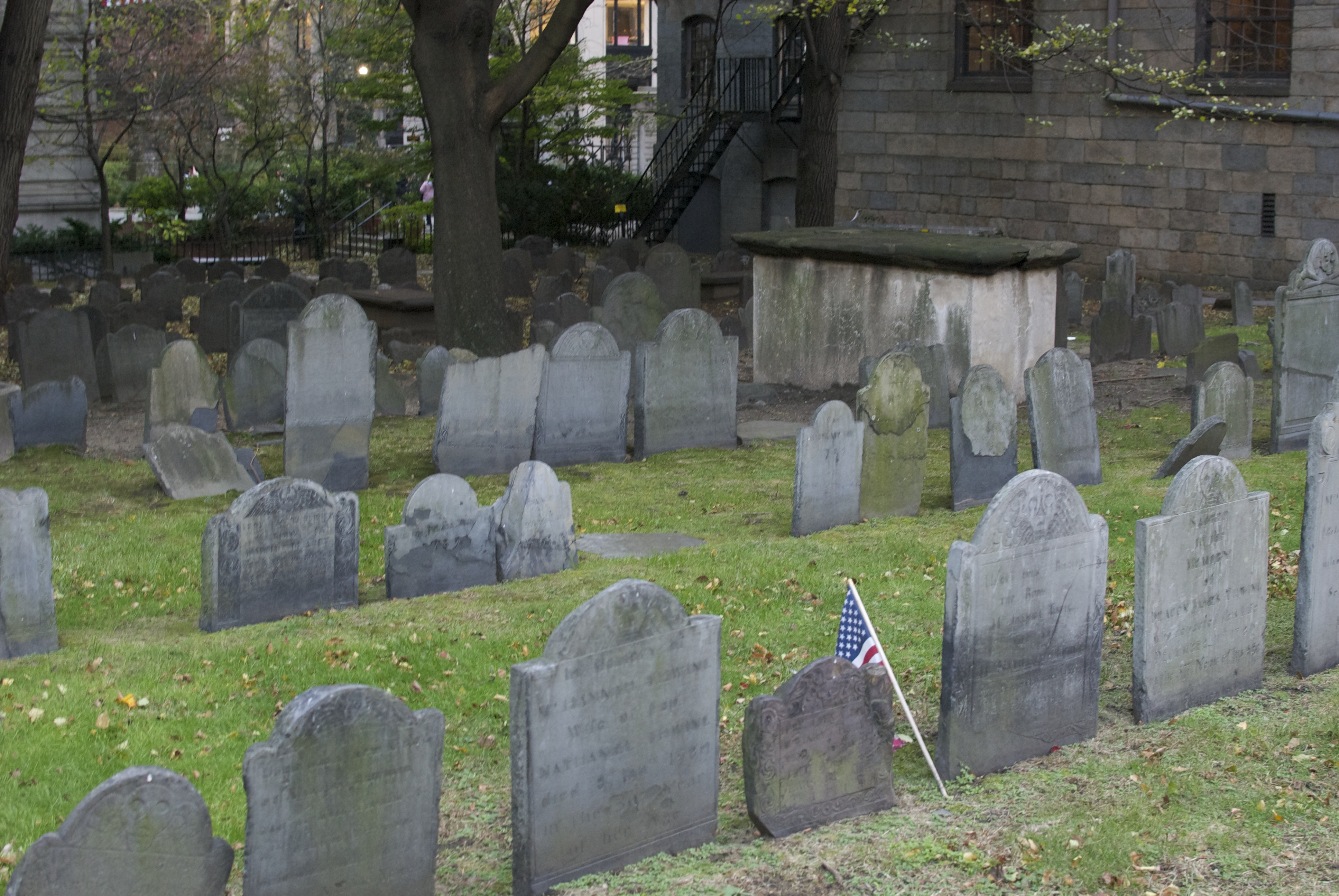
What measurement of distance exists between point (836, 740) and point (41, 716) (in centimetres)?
290

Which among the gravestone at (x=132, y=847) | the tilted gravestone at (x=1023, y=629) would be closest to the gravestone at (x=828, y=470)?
the tilted gravestone at (x=1023, y=629)

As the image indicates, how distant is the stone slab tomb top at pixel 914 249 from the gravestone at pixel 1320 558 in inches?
237

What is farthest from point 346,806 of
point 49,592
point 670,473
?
point 670,473

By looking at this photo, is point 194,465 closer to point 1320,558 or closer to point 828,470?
point 828,470

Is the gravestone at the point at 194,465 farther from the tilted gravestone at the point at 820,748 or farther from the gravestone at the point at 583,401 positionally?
the tilted gravestone at the point at 820,748

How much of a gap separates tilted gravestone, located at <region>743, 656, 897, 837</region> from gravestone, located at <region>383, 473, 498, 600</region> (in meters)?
2.82

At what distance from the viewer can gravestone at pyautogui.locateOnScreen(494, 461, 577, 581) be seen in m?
7.11

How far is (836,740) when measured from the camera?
→ 460 cm

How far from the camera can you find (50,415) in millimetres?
10398

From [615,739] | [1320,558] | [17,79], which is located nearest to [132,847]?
[615,739]

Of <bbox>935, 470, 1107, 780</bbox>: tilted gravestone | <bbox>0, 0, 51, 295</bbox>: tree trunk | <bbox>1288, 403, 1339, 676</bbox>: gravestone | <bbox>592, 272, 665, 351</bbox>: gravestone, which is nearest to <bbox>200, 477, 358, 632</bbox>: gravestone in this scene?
<bbox>935, 470, 1107, 780</bbox>: tilted gravestone

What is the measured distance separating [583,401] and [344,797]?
643 cm

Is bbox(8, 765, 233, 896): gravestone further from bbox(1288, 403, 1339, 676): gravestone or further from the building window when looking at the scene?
the building window

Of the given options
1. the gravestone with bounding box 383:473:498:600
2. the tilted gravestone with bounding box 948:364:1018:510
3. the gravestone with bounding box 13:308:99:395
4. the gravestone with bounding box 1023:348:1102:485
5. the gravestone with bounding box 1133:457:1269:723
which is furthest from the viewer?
the gravestone with bounding box 13:308:99:395
